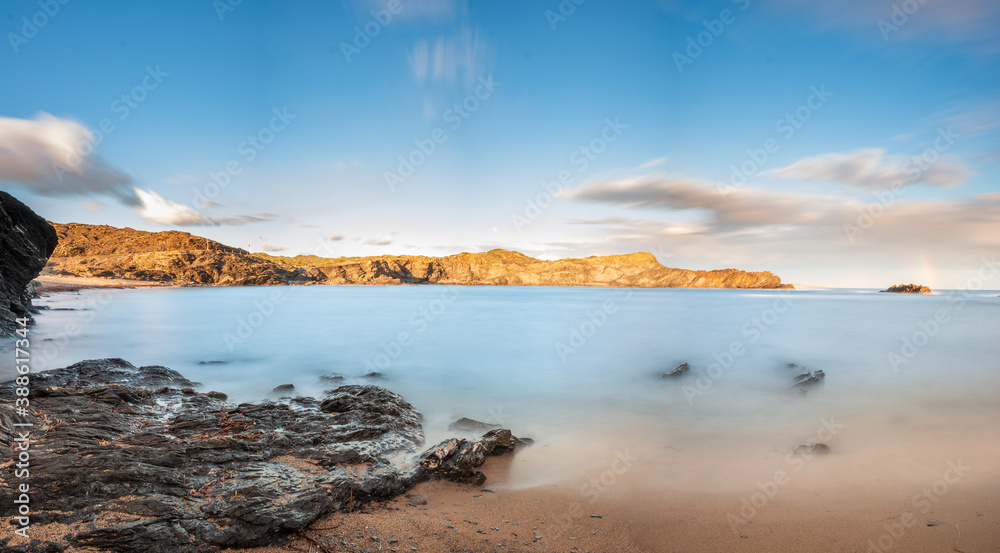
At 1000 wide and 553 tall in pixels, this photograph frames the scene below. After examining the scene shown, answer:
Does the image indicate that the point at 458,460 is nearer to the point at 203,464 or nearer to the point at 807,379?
the point at 203,464

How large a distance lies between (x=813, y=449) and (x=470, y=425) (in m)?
5.48

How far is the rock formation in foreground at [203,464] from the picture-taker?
3.28m

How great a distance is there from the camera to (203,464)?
4406 millimetres

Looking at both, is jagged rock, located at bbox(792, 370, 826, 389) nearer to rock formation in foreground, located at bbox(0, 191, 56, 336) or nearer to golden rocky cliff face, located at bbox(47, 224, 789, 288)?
rock formation in foreground, located at bbox(0, 191, 56, 336)

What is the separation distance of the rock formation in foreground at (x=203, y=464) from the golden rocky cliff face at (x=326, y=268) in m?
95.0

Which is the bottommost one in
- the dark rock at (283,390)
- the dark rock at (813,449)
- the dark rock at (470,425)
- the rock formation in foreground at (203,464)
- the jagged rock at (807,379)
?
the dark rock at (470,425)

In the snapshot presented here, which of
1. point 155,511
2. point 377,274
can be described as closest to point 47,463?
point 155,511

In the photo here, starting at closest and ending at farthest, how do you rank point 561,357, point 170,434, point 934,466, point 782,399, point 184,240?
point 170,434
point 934,466
point 782,399
point 561,357
point 184,240

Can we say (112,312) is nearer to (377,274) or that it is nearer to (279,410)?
(279,410)

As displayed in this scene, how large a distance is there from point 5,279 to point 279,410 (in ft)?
56.4

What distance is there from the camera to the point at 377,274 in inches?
5645

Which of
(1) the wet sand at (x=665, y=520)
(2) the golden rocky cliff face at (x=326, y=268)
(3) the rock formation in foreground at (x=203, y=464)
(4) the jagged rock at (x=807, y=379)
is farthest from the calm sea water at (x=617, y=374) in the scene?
(2) the golden rocky cliff face at (x=326, y=268)

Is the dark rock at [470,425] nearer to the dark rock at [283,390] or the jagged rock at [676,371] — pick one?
the dark rock at [283,390]

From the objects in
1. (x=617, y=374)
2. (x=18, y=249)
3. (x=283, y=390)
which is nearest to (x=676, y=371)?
(x=617, y=374)
